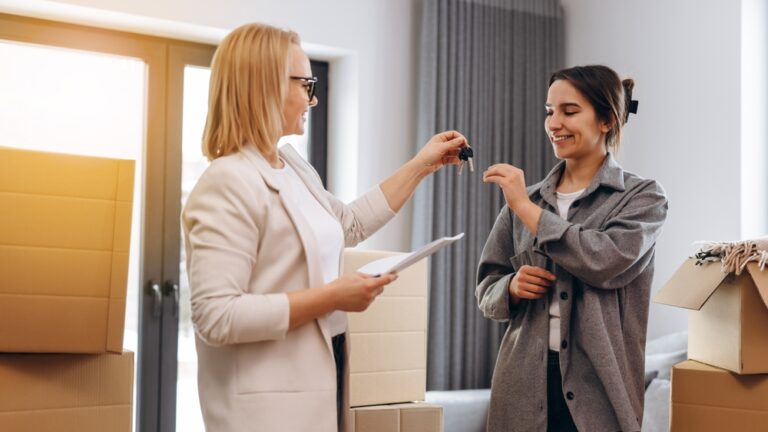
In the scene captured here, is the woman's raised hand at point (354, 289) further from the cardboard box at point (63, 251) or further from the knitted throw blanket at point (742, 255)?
the knitted throw blanket at point (742, 255)

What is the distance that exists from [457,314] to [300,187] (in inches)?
90.3

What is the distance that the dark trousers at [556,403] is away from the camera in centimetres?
174

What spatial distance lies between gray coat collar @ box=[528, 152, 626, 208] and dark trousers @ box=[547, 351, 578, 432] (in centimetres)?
34

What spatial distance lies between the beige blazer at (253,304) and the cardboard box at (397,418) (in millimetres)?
549

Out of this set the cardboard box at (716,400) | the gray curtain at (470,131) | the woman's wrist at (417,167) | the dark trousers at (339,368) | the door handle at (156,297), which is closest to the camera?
the dark trousers at (339,368)

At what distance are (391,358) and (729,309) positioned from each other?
0.78 meters

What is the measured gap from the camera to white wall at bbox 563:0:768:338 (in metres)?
3.34

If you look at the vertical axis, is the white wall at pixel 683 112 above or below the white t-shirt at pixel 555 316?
above

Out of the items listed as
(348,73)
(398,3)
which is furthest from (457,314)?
(398,3)

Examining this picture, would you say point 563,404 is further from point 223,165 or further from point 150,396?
point 150,396

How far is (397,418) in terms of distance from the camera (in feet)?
6.75

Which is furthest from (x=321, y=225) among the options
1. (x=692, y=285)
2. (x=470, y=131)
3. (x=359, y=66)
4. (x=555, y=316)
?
(x=470, y=131)

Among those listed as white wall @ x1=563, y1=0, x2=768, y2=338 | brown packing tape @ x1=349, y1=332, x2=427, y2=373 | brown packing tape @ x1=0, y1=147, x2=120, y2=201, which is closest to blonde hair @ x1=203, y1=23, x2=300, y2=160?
brown packing tape @ x1=0, y1=147, x2=120, y2=201

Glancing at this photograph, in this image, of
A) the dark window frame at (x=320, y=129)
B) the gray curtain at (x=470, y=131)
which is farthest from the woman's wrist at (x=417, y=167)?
the dark window frame at (x=320, y=129)
